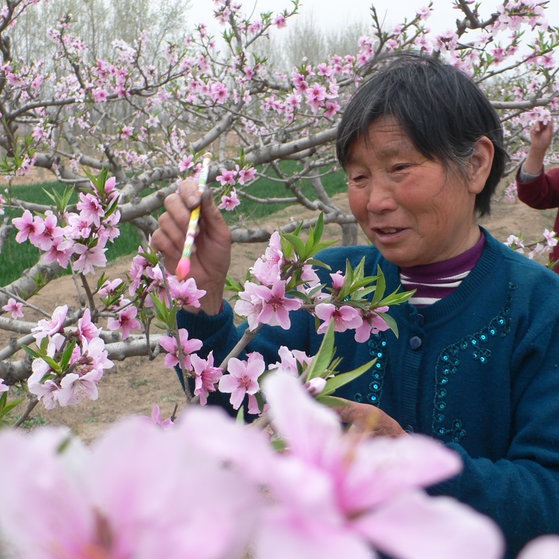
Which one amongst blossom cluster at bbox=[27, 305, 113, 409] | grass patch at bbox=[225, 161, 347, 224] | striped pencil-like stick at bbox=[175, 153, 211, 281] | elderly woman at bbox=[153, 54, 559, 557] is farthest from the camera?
grass patch at bbox=[225, 161, 347, 224]

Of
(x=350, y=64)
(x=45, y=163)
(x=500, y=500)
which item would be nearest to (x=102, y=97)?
(x=45, y=163)

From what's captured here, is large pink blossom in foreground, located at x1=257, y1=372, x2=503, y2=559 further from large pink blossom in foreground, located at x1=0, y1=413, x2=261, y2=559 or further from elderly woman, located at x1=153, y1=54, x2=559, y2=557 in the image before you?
elderly woman, located at x1=153, y1=54, x2=559, y2=557

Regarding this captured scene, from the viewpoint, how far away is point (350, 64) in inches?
223

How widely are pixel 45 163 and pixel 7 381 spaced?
252cm

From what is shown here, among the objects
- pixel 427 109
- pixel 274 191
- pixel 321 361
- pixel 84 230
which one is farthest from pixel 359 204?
pixel 274 191

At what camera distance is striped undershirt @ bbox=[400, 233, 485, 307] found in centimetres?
164

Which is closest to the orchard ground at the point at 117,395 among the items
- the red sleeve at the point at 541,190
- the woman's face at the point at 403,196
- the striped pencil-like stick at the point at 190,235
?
the red sleeve at the point at 541,190

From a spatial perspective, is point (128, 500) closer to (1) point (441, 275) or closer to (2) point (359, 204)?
(2) point (359, 204)

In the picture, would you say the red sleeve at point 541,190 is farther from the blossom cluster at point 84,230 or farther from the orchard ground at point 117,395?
the blossom cluster at point 84,230

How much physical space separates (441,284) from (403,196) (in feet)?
1.07

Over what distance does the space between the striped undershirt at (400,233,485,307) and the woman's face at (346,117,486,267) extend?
0.20 feet

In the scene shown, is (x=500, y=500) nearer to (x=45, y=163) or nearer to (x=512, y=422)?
(x=512, y=422)

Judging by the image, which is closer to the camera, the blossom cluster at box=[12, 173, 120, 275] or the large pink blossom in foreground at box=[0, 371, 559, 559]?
the large pink blossom in foreground at box=[0, 371, 559, 559]

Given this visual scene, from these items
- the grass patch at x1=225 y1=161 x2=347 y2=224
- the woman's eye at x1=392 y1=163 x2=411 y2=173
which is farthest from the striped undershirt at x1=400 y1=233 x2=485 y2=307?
the grass patch at x1=225 y1=161 x2=347 y2=224
